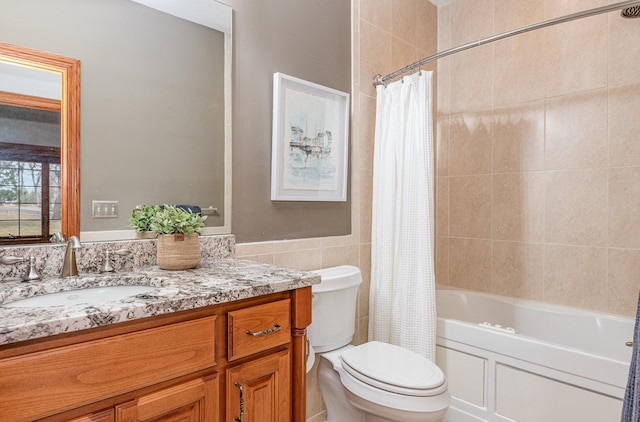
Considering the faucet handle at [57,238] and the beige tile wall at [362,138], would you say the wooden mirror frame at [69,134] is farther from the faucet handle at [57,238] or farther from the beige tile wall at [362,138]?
the beige tile wall at [362,138]

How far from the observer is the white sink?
3.31 feet

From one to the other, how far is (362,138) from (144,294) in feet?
5.29

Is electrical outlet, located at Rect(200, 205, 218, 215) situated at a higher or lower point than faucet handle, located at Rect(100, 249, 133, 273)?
higher

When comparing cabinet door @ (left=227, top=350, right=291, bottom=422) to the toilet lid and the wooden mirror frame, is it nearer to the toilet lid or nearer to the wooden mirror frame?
the toilet lid

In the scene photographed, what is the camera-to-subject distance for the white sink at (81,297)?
1009 millimetres

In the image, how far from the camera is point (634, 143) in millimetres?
2029

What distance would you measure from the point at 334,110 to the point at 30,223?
1478 millimetres

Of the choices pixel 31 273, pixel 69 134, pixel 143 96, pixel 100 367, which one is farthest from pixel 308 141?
pixel 100 367

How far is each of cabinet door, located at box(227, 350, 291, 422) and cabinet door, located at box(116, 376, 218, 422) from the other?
2.2 inches

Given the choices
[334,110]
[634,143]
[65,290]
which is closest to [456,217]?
[634,143]

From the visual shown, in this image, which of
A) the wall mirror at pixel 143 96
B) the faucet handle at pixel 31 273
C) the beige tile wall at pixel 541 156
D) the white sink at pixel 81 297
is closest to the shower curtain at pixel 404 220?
the beige tile wall at pixel 541 156

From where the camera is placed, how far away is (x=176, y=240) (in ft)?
4.29

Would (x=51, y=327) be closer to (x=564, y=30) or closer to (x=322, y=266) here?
(x=322, y=266)

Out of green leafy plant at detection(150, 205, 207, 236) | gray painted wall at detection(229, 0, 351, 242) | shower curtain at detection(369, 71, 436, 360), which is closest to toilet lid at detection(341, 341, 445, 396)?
shower curtain at detection(369, 71, 436, 360)
